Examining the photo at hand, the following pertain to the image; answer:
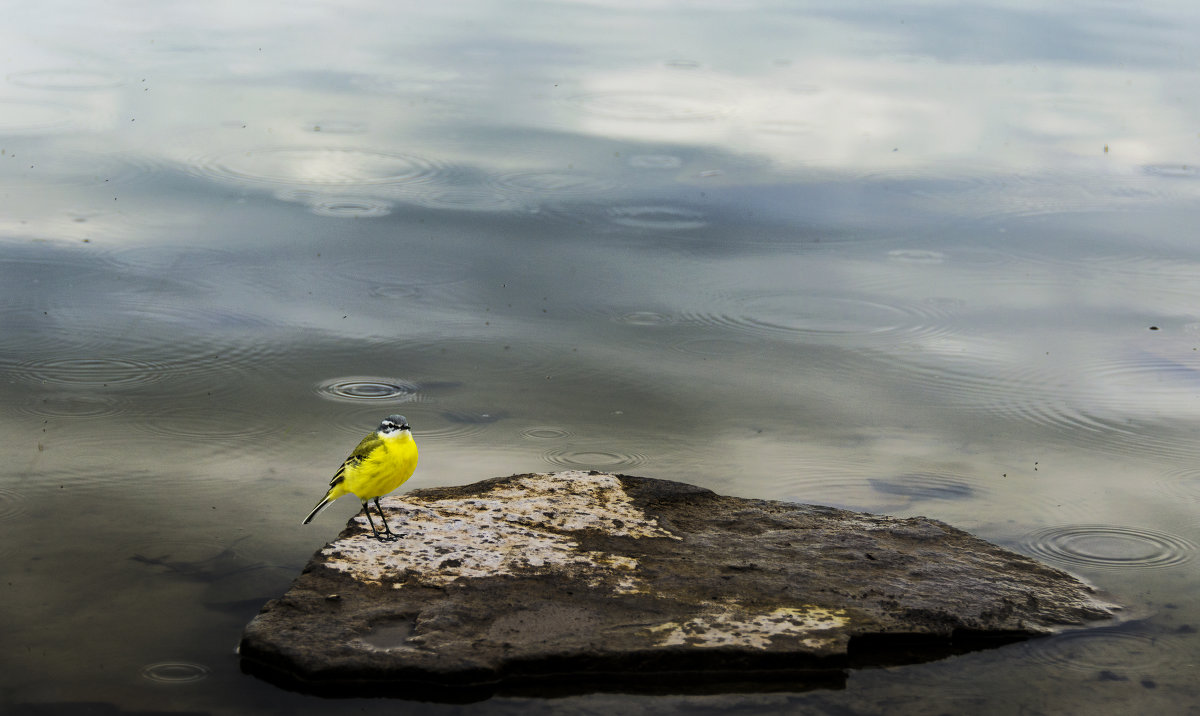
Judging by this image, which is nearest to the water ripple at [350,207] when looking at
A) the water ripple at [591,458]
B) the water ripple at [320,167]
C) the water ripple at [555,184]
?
the water ripple at [320,167]

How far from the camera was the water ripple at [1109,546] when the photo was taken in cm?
403

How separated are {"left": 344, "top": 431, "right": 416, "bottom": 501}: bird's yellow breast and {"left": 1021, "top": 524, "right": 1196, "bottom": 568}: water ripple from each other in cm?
197

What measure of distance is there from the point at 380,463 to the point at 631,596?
755mm

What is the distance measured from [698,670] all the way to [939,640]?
691 mm

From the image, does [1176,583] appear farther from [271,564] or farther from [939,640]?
[271,564]

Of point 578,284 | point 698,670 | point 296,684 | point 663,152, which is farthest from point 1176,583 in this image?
point 663,152

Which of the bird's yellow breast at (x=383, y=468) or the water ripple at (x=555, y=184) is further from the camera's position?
the water ripple at (x=555, y=184)

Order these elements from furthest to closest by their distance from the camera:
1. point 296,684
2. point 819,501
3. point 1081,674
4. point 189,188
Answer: point 189,188 → point 819,501 → point 1081,674 → point 296,684

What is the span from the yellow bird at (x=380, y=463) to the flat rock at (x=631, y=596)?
205mm

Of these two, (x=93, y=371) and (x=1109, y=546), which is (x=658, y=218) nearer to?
(x=93, y=371)

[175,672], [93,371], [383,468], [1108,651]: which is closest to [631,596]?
[383,468]

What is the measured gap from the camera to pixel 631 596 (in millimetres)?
3486

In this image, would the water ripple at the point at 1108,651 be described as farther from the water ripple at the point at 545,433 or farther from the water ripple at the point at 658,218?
the water ripple at the point at 658,218

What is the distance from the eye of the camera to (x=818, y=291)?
6.20 meters
